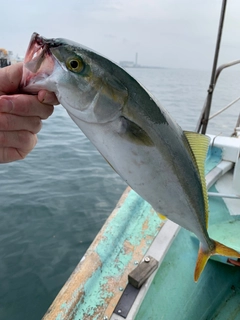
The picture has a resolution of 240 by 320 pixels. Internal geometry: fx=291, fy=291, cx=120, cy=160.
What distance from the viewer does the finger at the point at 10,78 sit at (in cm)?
135

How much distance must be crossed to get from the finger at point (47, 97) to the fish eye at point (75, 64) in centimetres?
15

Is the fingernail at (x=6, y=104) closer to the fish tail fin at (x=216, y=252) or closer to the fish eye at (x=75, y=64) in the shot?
the fish eye at (x=75, y=64)

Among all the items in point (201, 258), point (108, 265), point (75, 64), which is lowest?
point (108, 265)

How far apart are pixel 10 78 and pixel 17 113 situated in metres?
0.19

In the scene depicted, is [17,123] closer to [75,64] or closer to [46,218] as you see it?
[75,64]

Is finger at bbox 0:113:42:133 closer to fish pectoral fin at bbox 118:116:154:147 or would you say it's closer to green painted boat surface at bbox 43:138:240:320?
fish pectoral fin at bbox 118:116:154:147

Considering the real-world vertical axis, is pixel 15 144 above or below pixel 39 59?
below

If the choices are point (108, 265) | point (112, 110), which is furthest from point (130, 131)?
point (108, 265)

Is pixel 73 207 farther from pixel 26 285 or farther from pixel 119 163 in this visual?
pixel 119 163

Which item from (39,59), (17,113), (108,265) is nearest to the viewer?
(39,59)

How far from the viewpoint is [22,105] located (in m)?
1.27

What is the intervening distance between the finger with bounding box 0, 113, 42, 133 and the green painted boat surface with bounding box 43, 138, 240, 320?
1.25m

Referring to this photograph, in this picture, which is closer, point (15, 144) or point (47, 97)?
point (47, 97)

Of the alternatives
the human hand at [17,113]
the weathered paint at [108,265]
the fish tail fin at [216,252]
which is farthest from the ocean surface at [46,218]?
the fish tail fin at [216,252]
